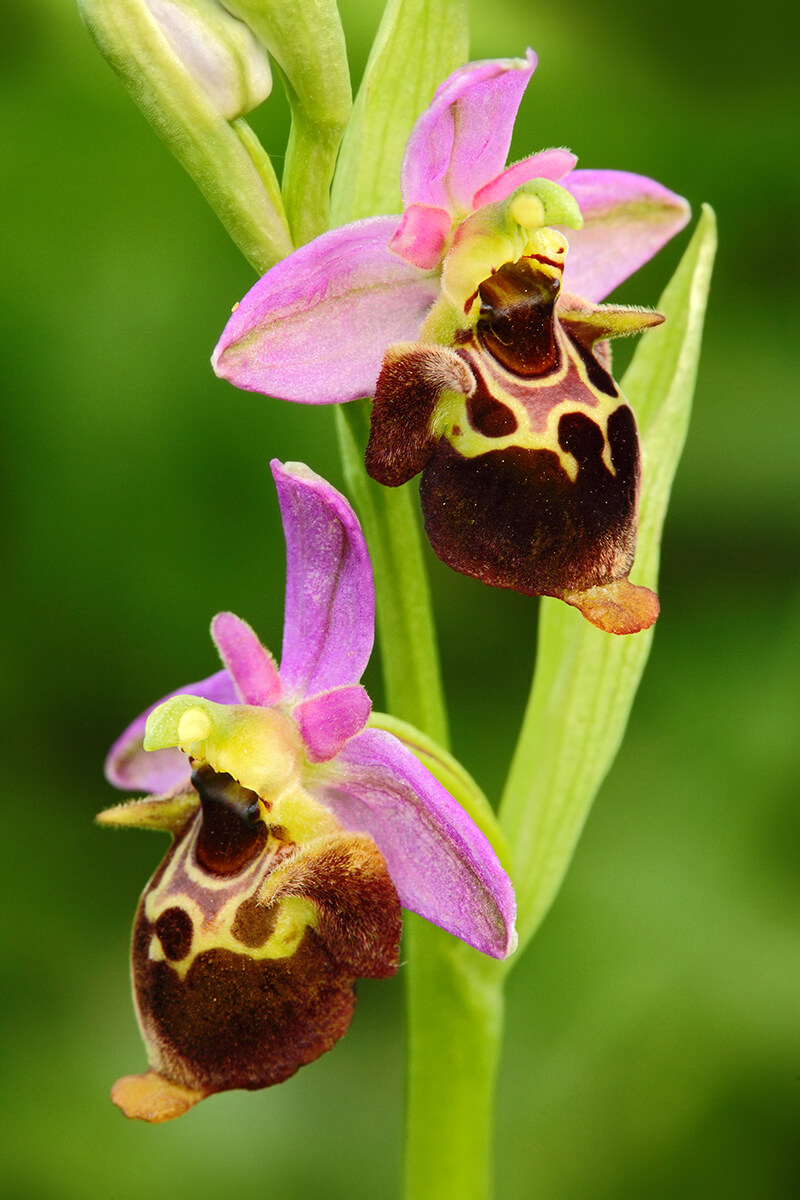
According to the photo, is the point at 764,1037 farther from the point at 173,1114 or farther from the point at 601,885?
the point at 173,1114

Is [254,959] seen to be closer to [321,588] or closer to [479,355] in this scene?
[321,588]

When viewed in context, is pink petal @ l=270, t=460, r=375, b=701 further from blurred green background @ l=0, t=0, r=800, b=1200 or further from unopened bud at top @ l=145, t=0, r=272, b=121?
blurred green background @ l=0, t=0, r=800, b=1200

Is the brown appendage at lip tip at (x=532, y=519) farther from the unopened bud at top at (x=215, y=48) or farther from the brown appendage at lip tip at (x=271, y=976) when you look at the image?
the unopened bud at top at (x=215, y=48)

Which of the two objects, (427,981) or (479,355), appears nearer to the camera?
(479,355)

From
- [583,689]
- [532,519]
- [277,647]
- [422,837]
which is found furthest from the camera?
[277,647]

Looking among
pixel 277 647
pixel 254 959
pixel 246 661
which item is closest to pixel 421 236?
pixel 246 661

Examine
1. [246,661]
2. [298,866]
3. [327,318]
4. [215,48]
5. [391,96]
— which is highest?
[215,48]

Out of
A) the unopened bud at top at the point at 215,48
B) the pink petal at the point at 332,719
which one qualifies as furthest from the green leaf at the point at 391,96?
the pink petal at the point at 332,719

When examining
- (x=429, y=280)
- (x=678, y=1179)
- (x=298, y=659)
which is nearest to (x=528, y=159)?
(x=429, y=280)
